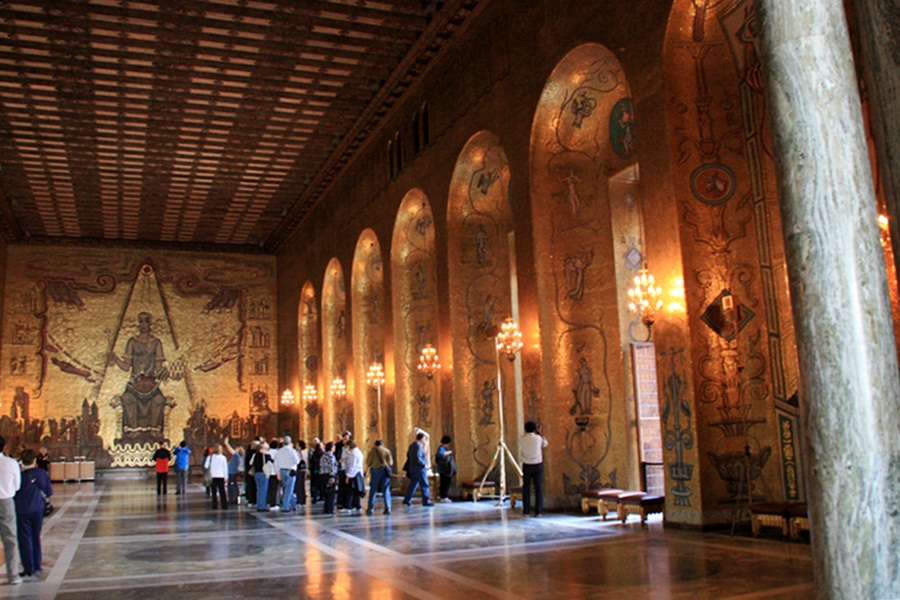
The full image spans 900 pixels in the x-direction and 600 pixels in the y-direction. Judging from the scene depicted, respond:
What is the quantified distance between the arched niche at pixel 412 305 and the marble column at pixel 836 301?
42.1 feet

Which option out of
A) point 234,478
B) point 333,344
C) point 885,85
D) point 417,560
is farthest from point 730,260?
point 333,344

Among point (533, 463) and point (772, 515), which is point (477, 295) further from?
point (772, 515)

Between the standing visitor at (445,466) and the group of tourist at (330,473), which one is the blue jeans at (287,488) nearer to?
the group of tourist at (330,473)

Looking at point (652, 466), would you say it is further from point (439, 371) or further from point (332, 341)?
point (332, 341)

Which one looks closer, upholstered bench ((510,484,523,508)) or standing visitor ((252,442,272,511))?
upholstered bench ((510,484,523,508))

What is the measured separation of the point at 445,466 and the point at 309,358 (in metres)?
12.4

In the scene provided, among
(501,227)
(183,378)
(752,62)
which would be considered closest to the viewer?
(752,62)

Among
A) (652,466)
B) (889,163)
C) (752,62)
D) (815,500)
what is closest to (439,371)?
(652,466)

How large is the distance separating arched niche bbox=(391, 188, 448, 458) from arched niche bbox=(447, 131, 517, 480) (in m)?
1.90

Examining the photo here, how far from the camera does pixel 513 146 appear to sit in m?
12.1

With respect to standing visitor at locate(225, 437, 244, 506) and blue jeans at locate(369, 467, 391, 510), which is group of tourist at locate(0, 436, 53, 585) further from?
standing visitor at locate(225, 437, 244, 506)

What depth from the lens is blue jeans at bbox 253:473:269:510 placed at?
1348cm

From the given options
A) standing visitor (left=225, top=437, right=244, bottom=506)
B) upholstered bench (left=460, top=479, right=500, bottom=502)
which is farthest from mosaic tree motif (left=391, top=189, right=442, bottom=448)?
standing visitor (left=225, top=437, right=244, bottom=506)

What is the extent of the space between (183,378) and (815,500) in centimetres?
2608
